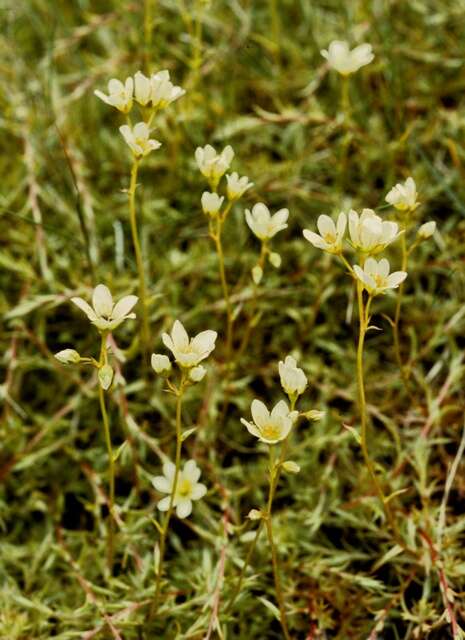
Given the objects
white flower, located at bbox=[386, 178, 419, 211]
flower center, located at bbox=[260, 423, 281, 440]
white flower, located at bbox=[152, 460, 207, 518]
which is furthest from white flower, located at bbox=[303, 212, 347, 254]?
white flower, located at bbox=[152, 460, 207, 518]

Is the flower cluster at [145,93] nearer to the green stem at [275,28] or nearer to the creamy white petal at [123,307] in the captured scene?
the creamy white petal at [123,307]

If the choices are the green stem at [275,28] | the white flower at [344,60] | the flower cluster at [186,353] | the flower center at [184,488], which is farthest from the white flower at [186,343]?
the green stem at [275,28]

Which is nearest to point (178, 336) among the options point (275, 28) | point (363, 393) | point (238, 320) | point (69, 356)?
point (69, 356)

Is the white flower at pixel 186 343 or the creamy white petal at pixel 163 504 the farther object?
the creamy white petal at pixel 163 504

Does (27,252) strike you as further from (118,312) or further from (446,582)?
(446,582)

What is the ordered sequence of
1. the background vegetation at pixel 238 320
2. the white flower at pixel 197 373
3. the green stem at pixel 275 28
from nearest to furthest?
1. the white flower at pixel 197 373
2. the background vegetation at pixel 238 320
3. the green stem at pixel 275 28

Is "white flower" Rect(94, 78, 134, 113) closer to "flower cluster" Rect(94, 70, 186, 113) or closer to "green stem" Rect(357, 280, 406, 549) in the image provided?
"flower cluster" Rect(94, 70, 186, 113)

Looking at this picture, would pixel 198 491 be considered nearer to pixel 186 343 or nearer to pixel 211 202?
pixel 186 343
